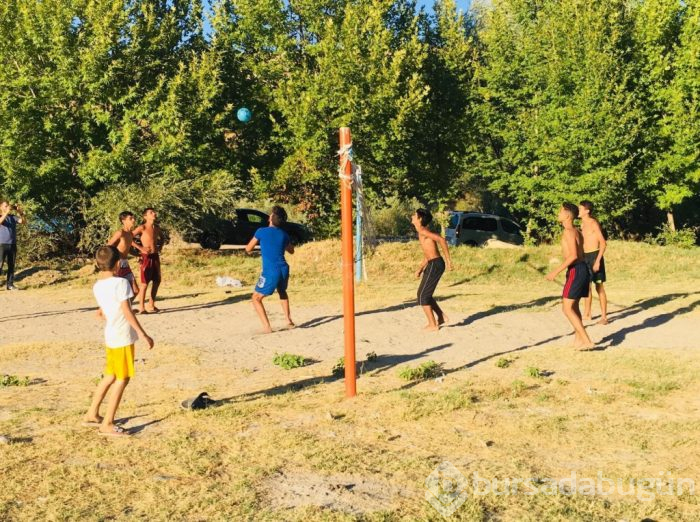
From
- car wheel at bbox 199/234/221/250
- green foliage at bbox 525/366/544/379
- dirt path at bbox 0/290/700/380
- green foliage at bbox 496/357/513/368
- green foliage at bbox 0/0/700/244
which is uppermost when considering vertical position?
green foliage at bbox 0/0/700/244

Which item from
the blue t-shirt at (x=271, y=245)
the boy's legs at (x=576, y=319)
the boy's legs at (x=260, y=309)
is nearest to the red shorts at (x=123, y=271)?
the boy's legs at (x=260, y=309)

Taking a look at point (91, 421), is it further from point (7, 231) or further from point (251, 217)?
point (251, 217)

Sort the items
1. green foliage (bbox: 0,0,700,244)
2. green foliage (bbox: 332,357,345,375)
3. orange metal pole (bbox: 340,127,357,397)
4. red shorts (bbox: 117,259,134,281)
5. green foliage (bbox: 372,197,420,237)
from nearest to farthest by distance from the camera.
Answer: orange metal pole (bbox: 340,127,357,397) → green foliage (bbox: 332,357,345,375) → red shorts (bbox: 117,259,134,281) → green foliage (bbox: 0,0,700,244) → green foliage (bbox: 372,197,420,237)

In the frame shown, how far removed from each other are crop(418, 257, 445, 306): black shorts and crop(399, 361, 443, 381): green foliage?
99.7 inches

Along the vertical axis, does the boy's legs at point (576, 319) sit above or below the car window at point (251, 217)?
below

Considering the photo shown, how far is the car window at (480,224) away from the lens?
28572 mm

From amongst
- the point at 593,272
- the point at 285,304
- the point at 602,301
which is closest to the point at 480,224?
the point at 602,301

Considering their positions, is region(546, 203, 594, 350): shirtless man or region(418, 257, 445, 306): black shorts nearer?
region(546, 203, 594, 350): shirtless man

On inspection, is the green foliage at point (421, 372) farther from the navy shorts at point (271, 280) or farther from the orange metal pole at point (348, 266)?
the navy shorts at point (271, 280)

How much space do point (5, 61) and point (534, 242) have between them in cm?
1755

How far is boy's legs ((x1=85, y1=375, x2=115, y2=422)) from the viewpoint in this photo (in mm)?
6828

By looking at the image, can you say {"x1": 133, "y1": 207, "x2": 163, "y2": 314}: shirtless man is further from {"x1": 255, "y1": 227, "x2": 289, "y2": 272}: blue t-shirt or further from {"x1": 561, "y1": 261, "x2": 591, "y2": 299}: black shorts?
{"x1": 561, "y1": 261, "x2": 591, "y2": 299}: black shorts

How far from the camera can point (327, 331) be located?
12180 millimetres

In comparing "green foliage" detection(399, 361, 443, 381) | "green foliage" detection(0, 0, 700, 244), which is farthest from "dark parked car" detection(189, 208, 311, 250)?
"green foliage" detection(399, 361, 443, 381)
